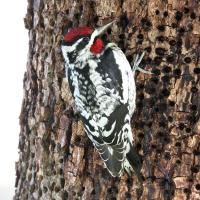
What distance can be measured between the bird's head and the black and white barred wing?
0.23 feet

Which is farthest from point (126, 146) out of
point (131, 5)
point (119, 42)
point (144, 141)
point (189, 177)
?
point (131, 5)

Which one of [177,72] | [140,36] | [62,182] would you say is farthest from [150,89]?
[62,182]

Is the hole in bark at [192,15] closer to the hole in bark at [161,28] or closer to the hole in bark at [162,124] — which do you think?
the hole in bark at [161,28]

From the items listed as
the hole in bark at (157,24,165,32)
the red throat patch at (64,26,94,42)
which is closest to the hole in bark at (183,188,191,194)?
the hole in bark at (157,24,165,32)

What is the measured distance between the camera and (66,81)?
Answer: 10.1 feet

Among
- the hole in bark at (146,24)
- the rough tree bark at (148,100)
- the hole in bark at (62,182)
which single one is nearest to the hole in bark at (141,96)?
the rough tree bark at (148,100)

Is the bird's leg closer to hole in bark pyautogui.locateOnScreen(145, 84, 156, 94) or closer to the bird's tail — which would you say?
hole in bark pyautogui.locateOnScreen(145, 84, 156, 94)

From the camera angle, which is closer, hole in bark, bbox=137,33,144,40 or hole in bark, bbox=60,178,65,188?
hole in bark, bbox=137,33,144,40

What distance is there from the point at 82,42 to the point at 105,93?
29 centimetres

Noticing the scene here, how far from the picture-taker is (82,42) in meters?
2.90

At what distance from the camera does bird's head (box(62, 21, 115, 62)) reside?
2799 mm

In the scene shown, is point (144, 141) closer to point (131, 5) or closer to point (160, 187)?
point (160, 187)

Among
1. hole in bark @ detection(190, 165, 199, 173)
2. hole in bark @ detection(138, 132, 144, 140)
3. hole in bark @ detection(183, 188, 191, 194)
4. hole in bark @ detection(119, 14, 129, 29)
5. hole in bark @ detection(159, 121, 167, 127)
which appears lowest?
hole in bark @ detection(183, 188, 191, 194)

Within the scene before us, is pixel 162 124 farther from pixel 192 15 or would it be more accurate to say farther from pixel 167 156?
pixel 192 15
